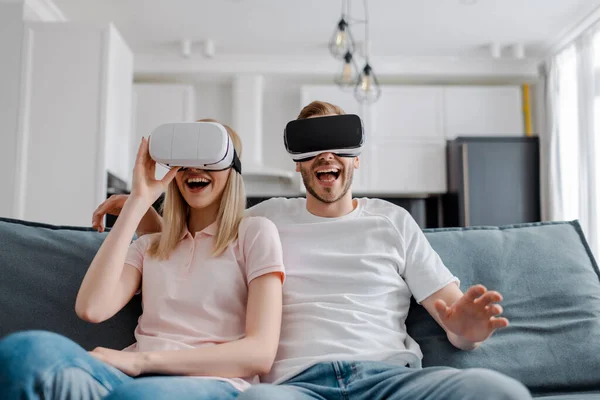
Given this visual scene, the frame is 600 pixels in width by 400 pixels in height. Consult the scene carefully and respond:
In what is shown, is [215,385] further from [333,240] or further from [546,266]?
[546,266]

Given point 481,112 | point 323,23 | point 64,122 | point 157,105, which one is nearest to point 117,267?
point 64,122

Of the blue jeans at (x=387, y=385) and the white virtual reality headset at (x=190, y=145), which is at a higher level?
the white virtual reality headset at (x=190, y=145)

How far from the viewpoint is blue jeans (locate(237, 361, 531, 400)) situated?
1046 mm

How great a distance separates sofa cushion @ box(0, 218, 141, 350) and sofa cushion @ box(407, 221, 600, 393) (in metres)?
0.81

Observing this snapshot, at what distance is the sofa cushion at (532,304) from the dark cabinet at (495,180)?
4063mm

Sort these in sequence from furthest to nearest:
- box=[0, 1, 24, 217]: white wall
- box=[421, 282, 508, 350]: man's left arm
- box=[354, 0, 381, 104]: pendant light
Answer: box=[0, 1, 24, 217]: white wall → box=[354, 0, 381, 104]: pendant light → box=[421, 282, 508, 350]: man's left arm

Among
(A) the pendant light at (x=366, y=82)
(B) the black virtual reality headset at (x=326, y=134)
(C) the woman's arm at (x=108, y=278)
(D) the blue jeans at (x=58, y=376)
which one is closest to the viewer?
(D) the blue jeans at (x=58, y=376)

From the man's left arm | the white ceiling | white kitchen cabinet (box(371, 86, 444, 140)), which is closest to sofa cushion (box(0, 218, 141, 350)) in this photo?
the man's left arm

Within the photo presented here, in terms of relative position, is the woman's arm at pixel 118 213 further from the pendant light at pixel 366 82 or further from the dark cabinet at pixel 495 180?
the dark cabinet at pixel 495 180

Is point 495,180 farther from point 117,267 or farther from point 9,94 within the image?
point 117,267

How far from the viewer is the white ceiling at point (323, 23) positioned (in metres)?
4.91

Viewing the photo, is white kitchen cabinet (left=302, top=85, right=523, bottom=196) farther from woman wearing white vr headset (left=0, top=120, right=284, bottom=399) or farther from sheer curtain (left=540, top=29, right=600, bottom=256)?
woman wearing white vr headset (left=0, top=120, right=284, bottom=399)

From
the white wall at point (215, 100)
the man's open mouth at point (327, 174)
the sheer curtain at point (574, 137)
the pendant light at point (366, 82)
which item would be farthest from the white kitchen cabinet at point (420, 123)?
the man's open mouth at point (327, 174)

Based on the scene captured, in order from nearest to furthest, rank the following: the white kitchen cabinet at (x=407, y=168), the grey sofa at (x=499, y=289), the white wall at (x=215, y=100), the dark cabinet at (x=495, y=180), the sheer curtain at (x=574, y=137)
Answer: the grey sofa at (x=499, y=289)
the sheer curtain at (x=574, y=137)
the dark cabinet at (x=495, y=180)
the white kitchen cabinet at (x=407, y=168)
the white wall at (x=215, y=100)
